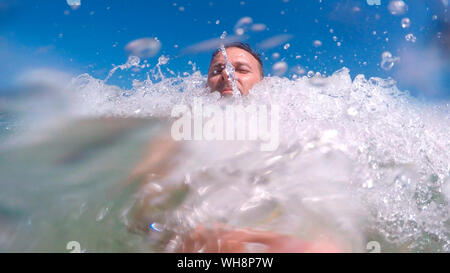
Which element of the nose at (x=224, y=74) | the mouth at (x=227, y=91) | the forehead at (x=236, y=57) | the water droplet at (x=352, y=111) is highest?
the forehead at (x=236, y=57)

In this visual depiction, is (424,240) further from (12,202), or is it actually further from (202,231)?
(12,202)

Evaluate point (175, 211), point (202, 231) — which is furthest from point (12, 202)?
point (202, 231)

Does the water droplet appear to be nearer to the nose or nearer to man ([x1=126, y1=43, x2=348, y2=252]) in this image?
man ([x1=126, y1=43, x2=348, y2=252])

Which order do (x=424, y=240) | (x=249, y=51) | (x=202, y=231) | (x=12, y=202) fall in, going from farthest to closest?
1. (x=249, y=51)
2. (x=12, y=202)
3. (x=424, y=240)
4. (x=202, y=231)

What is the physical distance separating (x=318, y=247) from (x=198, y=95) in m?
→ 1.36

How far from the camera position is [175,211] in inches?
50.9

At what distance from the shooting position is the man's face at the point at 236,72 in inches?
81.7

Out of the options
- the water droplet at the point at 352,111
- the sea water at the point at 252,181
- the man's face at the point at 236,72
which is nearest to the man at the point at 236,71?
the man's face at the point at 236,72

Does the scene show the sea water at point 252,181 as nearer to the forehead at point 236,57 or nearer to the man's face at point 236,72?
the man's face at point 236,72

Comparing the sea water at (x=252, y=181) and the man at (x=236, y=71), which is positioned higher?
the man at (x=236, y=71)

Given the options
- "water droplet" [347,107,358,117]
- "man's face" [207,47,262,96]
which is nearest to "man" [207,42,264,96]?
"man's face" [207,47,262,96]

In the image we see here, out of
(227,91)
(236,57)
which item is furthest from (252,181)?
(236,57)

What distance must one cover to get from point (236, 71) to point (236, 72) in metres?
0.01
